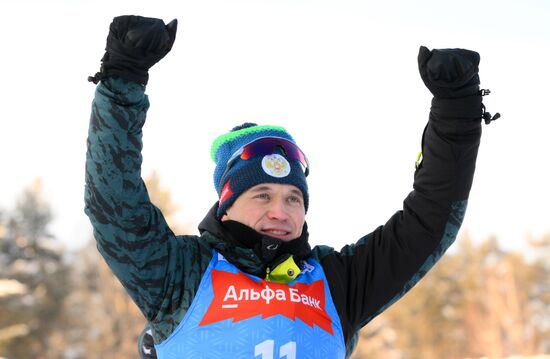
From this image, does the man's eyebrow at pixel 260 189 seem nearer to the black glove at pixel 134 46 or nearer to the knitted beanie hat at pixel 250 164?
the knitted beanie hat at pixel 250 164

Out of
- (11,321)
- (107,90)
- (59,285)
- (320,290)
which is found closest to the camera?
(107,90)

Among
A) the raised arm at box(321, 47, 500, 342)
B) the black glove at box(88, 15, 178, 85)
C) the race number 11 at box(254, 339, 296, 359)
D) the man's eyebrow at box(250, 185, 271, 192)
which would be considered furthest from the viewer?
the man's eyebrow at box(250, 185, 271, 192)

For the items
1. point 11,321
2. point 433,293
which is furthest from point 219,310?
point 433,293

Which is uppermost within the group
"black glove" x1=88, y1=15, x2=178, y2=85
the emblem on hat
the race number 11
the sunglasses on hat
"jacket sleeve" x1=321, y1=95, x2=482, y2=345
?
"black glove" x1=88, y1=15, x2=178, y2=85

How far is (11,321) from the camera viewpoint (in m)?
23.0

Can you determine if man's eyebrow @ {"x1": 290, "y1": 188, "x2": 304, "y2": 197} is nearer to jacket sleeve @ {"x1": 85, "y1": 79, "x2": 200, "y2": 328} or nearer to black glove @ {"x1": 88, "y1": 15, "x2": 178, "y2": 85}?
jacket sleeve @ {"x1": 85, "y1": 79, "x2": 200, "y2": 328}

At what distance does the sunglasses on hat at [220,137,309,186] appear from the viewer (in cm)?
299

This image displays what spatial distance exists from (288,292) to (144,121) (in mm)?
767

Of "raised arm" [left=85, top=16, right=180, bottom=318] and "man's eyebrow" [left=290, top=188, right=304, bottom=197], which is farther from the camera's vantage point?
"man's eyebrow" [left=290, top=188, right=304, bottom=197]

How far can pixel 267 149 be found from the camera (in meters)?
3.01

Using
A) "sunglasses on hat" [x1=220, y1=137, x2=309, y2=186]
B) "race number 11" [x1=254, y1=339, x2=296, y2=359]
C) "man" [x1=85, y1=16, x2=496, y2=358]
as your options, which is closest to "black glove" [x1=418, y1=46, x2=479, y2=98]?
"man" [x1=85, y1=16, x2=496, y2=358]

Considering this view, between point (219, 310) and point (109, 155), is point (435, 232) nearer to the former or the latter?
point (219, 310)

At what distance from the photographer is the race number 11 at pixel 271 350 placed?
100 inches

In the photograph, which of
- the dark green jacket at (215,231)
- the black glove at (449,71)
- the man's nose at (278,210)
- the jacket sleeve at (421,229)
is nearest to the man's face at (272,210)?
the man's nose at (278,210)
